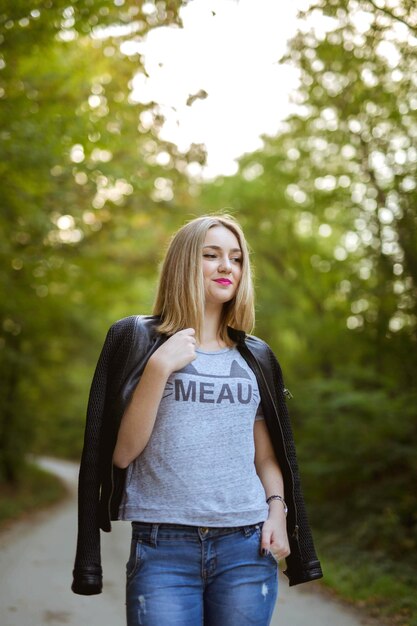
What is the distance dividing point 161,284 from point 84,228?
1005 cm

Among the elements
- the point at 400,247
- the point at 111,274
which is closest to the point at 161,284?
the point at 400,247

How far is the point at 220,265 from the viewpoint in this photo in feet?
9.11

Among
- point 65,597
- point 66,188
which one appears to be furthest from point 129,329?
point 66,188

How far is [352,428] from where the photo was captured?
1075 cm

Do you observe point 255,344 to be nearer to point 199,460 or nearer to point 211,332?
point 211,332

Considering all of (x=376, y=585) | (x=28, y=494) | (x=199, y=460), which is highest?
(x=199, y=460)

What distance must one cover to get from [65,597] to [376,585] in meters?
3.38

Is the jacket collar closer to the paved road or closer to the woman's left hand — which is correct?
the woman's left hand

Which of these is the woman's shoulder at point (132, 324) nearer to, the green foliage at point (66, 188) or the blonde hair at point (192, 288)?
the blonde hair at point (192, 288)

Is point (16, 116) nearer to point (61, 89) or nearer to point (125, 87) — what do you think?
point (125, 87)

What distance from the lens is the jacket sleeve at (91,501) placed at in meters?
2.34

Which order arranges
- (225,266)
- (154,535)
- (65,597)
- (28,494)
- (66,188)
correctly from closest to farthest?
1. (154,535)
2. (225,266)
3. (65,597)
4. (66,188)
5. (28,494)

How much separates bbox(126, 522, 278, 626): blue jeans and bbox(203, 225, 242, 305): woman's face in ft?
3.01

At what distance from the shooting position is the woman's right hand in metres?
2.45
